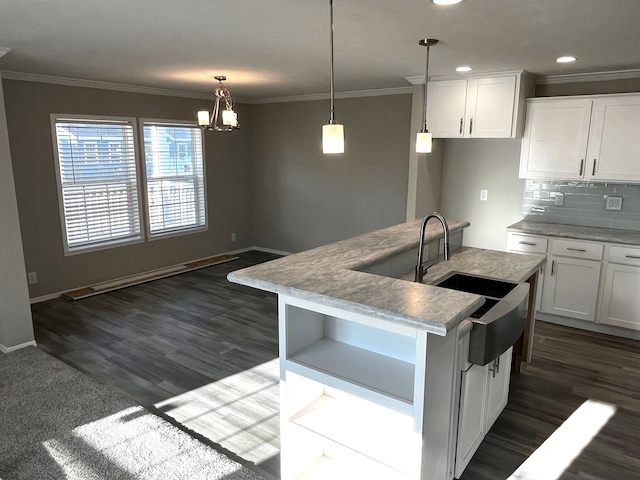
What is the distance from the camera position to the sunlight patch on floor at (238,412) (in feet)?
8.56

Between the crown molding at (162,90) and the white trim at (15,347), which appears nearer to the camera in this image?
the white trim at (15,347)

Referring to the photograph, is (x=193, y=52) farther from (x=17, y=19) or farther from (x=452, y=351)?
(x=452, y=351)

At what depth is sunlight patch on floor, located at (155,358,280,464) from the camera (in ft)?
8.56

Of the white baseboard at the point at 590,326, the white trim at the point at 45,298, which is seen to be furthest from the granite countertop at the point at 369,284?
the white trim at the point at 45,298

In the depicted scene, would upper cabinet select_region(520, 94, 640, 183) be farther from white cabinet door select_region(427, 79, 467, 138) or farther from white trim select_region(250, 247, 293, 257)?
white trim select_region(250, 247, 293, 257)

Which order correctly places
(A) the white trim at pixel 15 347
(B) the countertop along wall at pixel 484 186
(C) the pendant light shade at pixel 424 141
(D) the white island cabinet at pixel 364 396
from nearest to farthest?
(D) the white island cabinet at pixel 364 396
(C) the pendant light shade at pixel 424 141
(A) the white trim at pixel 15 347
(B) the countertop along wall at pixel 484 186

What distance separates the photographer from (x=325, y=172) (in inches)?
250

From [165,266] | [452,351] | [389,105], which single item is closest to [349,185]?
[389,105]

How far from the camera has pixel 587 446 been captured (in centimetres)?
258

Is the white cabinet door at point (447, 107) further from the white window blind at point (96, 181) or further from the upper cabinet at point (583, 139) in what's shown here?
the white window blind at point (96, 181)

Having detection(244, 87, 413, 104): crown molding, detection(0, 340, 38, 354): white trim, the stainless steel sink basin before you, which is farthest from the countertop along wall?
detection(0, 340, 38, 354): white trim

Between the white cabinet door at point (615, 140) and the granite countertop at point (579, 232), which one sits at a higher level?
the white cabinet door at point (615, 140)

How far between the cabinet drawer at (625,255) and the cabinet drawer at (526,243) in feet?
1.74

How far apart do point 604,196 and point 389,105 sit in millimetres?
2544
